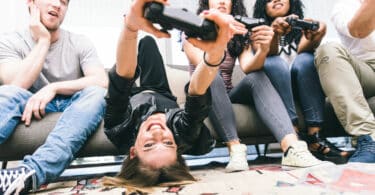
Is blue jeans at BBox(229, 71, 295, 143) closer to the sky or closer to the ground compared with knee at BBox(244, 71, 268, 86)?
closer to the ground

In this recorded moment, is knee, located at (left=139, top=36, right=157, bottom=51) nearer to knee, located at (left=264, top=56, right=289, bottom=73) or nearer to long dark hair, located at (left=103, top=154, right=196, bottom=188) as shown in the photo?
knee, located at (left=264, top=56, right=289, bottom=73)

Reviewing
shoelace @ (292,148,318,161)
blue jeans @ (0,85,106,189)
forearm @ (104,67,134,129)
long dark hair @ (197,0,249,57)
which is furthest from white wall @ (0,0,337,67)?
shoelace @ (292,148,318,161)

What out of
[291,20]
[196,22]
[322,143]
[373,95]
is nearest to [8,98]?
[196,22]

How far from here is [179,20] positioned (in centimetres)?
58

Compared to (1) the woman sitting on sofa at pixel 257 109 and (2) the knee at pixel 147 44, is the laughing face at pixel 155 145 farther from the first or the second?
(2) the knee at pixel 147 44

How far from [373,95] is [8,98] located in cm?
129

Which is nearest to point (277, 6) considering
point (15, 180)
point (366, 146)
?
point (366, 146)

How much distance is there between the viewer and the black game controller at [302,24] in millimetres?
1166

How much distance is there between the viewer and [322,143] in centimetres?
122

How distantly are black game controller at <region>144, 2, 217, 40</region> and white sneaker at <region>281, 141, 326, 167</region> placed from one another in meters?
0.52

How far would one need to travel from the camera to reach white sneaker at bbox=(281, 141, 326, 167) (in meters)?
0.92

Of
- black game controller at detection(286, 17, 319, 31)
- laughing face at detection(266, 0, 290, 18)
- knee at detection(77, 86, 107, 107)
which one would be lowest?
knee at detection(77, 86, 107, 107)

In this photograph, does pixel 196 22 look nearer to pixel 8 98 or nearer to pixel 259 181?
pixel 259 181

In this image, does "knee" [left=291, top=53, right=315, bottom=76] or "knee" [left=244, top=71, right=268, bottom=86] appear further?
"knee" [left=291, top=53, right=315, bottom=76]
